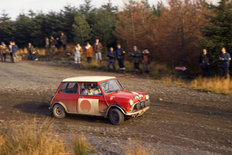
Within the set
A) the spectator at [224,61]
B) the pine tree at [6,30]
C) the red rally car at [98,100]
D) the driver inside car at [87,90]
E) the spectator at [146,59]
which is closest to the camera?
the red rally car at [98,100]

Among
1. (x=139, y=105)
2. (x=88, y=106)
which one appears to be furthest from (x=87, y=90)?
(x=139, y=105)

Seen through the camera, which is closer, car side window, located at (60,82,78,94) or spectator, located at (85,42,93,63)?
car side window, located at (60,82,78,94)

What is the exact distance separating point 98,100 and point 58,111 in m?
2.00

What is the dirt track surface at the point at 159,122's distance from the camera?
6.89 meters

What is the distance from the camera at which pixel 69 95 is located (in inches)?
383

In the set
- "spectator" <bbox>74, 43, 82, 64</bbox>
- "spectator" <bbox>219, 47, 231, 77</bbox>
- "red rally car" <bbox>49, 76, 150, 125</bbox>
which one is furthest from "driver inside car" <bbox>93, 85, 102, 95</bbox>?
"spectator" <bbox>74, 43, 82, 64</bbox>

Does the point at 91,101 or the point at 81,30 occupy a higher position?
the point at 81,30

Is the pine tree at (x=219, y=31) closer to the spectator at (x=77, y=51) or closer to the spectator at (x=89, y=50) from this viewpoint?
the spectator at (x=89, y=50)

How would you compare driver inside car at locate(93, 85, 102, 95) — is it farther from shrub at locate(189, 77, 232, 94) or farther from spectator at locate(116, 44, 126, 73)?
spectator at locate(116, 44, 126, 73)

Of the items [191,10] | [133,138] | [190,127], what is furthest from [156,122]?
[191,10]

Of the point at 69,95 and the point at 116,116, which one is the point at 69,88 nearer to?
the point at 69,95

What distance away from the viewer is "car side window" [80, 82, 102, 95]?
30.4ft

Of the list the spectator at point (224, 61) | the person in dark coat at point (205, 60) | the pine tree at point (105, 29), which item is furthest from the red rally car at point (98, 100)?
the pine tree at point (105, 29)

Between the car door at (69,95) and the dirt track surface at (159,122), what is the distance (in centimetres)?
52
